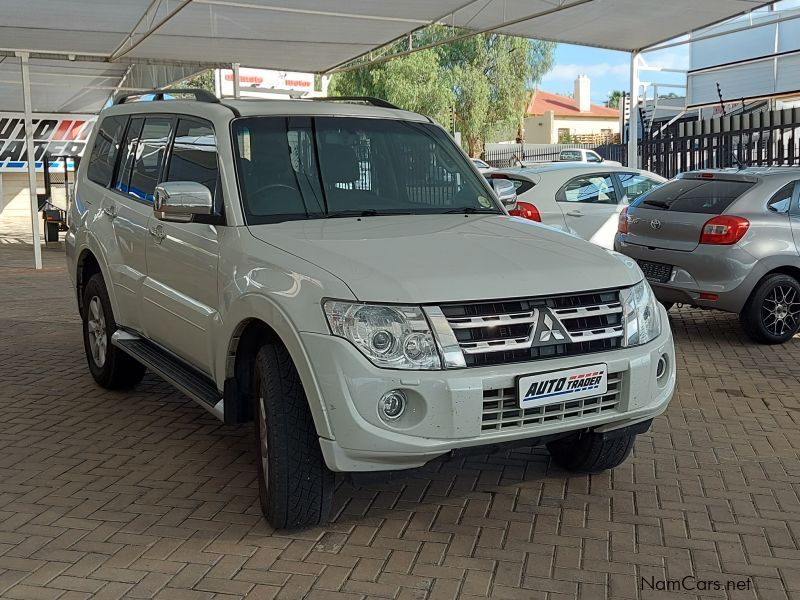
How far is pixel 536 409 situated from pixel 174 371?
228 centimetres

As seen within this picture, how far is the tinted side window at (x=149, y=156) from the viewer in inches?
226

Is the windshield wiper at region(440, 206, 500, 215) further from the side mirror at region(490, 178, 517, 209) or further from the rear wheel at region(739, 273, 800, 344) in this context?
the rear wheel at region(739, 273, 800, 344)

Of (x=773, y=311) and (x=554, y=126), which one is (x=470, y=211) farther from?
(x=554, y=126)

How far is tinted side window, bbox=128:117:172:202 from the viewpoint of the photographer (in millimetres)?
5750

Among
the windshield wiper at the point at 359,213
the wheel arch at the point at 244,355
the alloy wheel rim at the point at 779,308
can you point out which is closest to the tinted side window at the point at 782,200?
the alloy wheel rim at the point at 779,308

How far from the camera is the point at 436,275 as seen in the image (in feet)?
12.7

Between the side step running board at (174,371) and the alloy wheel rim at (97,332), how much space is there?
0.45m

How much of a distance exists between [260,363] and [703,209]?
223 inches

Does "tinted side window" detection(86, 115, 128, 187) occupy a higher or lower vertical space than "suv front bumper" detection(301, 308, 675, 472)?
higher

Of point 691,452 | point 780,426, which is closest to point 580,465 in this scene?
point 691,452

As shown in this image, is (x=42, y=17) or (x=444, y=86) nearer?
(x=42, y=17)

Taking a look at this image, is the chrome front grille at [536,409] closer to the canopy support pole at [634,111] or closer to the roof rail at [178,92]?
the roof rail at [178,92]

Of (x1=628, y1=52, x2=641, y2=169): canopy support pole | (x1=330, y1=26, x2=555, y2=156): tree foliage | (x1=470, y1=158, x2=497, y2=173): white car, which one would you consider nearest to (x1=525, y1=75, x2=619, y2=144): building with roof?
(x1=330, y1=26, x2=555, y2=156): tree foliage

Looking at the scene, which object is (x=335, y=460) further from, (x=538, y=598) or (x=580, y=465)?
(x=580, y=465)
